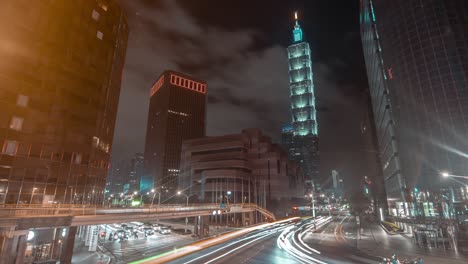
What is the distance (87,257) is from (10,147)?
19716 millimetres

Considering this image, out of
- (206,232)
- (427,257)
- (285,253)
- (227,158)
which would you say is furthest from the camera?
(227,158)

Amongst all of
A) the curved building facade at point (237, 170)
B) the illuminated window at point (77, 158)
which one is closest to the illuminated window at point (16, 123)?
the illuminated window at point (77, 158)

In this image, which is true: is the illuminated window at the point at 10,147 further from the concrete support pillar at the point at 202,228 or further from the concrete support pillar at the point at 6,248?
the concrete support pillar at the point at 202,228

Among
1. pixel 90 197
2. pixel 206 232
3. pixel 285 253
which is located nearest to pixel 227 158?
pixel 206 232

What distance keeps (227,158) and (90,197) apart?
74382 mm

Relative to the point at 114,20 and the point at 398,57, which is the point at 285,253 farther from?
the point at 398,57

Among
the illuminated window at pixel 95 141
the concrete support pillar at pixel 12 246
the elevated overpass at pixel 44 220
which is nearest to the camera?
the concrete support pillar at pixel 12 246

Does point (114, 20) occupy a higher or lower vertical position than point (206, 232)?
higher

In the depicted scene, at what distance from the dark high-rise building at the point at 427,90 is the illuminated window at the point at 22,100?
89.0 metres

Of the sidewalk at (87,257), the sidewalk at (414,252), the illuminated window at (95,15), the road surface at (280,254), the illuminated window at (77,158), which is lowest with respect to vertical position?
the sidewalk at (87,257)

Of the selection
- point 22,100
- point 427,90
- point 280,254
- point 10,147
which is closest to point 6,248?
point 10,147

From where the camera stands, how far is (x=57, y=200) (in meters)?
41.0

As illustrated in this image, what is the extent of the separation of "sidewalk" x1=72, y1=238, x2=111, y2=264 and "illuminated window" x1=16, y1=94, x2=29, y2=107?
24458 mm

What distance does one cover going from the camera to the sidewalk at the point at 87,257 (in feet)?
106
